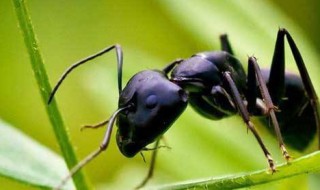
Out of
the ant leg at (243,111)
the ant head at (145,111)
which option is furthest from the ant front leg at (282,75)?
the ant head at (145,111)

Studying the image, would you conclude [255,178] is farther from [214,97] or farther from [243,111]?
[214,97]

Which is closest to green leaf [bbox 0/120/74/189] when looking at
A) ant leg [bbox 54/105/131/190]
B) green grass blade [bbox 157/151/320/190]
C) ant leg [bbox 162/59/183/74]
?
ant leg [bbox 54/105/131/190]

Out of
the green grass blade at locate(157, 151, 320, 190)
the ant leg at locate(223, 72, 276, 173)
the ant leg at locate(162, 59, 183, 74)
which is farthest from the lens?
the ant leg at locate(162, 59, 183, 74)

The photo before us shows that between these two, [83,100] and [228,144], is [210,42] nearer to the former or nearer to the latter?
[228,144]

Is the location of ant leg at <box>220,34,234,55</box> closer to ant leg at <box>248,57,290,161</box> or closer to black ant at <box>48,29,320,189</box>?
black ant at <box>48,29,320,189</box>

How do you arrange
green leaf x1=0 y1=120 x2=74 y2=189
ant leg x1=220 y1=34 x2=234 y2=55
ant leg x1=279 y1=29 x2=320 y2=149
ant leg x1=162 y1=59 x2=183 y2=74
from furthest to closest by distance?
ant leg x1=220 y1=34 x2=234 y2=55
ant leg x1=162 y1=59 x2=183 y2=74
ant leg x1=279 y1=29 x2=320 y2=149
green leaf x1=0 y1=120 x2=74 y2=189

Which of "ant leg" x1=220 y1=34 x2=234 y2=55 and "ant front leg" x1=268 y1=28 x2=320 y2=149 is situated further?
"ant leg" x1=220 y1=34 x2=234 y2=55

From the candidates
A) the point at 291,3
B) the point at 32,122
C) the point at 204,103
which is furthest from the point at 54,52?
the point at 204,103

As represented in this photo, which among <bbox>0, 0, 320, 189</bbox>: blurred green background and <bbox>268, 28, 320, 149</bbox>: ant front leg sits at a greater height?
<bbox>268, 28, 320, 149</bbox>: ant front leg
